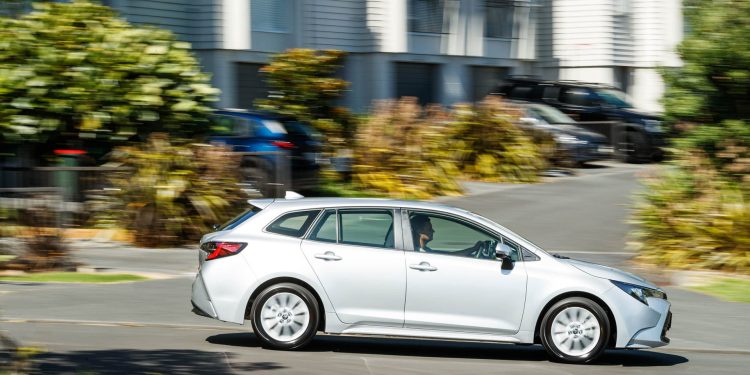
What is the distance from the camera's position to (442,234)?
10344mm

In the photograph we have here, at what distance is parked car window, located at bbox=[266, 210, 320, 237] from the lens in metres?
10.4

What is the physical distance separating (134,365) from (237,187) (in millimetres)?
8277

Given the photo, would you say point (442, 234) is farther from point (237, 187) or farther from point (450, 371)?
point (237, 187)

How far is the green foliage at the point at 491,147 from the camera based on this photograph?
24.6 m

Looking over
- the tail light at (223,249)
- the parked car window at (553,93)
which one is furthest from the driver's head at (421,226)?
the parked car window at (553,93)

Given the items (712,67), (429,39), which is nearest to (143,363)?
(712,67)

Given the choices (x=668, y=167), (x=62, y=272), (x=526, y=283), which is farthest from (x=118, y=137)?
(x=526, y=283)

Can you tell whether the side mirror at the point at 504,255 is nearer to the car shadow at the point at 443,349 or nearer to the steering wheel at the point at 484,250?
the steering wheel at the point at 484,250

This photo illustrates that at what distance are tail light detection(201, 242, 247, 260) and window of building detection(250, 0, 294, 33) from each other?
1932 cm

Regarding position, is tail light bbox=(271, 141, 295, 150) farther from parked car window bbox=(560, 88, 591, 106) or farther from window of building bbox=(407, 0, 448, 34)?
window of building bbox=(407, 0, 448, 34)

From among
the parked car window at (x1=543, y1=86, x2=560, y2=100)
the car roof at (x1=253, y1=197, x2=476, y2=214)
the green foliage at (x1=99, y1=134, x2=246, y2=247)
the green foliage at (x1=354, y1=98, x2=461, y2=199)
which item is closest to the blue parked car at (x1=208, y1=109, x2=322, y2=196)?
the green foliage at (x1=99, y1=134, x2=246, y2=247)

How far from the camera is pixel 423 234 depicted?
407 inches

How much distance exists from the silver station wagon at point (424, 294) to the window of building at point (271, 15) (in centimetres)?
1955

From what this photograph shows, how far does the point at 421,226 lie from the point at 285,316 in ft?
4.65
